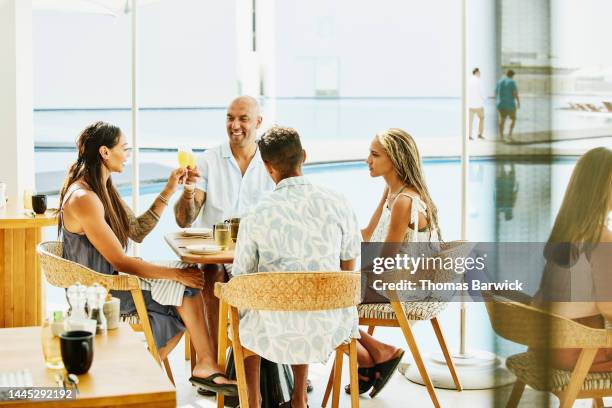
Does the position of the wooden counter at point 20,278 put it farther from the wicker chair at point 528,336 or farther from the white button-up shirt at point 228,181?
the wicker chair at point 528,336

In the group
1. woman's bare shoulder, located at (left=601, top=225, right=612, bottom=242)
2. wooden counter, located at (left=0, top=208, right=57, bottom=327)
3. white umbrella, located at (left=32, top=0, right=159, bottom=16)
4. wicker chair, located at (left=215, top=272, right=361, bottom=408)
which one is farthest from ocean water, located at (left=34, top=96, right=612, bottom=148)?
woman's bare shoulder, located at (left=601, top=225, right=612, bottom=242)

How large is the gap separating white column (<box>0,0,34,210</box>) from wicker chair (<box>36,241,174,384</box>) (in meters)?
1.76

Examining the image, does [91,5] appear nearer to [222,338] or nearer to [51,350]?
[222,338]

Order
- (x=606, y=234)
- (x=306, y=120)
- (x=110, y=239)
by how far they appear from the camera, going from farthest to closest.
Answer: (x=306, y=120) → (x=110, y=239) → (x=606, y=234)

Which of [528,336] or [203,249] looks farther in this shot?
[203,249]

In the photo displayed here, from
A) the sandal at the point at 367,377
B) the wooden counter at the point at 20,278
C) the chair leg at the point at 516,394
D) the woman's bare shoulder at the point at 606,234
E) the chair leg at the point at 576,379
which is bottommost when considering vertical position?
the sandal at the point at 367,377

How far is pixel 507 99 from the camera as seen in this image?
1.88ft

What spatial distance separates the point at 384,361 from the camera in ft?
11.2

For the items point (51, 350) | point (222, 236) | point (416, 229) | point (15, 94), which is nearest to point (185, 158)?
point (222, 236)

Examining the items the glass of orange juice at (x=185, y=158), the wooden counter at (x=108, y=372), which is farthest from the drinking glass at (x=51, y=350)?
the glass of orange juice at (x=185, y=158)

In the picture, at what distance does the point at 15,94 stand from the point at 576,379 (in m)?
4.57

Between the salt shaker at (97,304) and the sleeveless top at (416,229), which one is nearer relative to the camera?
the salt shaker at (97,304)

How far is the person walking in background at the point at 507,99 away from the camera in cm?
57

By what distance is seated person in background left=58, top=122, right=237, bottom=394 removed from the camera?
10.5 ft
